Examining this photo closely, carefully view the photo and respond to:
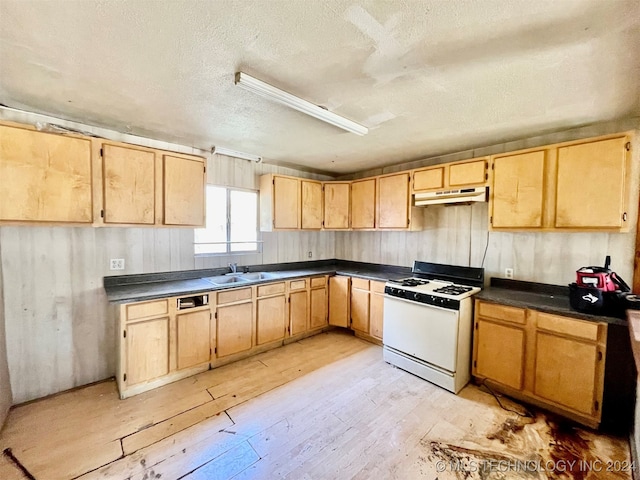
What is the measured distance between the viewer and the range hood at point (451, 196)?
Result: 284 cm

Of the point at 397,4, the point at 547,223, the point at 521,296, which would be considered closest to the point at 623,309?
the point at 521,296

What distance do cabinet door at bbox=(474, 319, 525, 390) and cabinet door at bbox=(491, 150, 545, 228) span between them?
3.41ft

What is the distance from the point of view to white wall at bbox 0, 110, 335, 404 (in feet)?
7.61

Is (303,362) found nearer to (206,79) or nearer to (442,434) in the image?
(442,434)

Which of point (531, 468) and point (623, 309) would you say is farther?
point (623, 309)

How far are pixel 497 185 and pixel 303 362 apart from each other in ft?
9.60

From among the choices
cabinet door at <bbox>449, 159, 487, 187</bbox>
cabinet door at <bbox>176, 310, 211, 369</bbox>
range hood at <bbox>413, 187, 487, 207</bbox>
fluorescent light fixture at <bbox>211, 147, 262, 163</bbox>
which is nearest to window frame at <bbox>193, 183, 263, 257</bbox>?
fluorescent light fixture at <bbox>211, 147, 262, 163</bbox>

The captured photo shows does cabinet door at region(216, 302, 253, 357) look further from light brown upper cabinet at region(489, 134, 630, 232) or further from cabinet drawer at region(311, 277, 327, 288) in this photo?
light brown upper cabinet at region(489, 134, 630, 232)

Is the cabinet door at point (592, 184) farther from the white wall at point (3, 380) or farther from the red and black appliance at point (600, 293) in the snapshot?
the white wall at point (3, 380)

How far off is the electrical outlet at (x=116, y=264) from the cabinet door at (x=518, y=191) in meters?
3.97

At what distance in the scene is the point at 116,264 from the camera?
278 cm

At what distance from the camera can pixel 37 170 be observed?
210 cm

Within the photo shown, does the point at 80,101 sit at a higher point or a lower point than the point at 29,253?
higher

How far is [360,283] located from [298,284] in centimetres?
90
